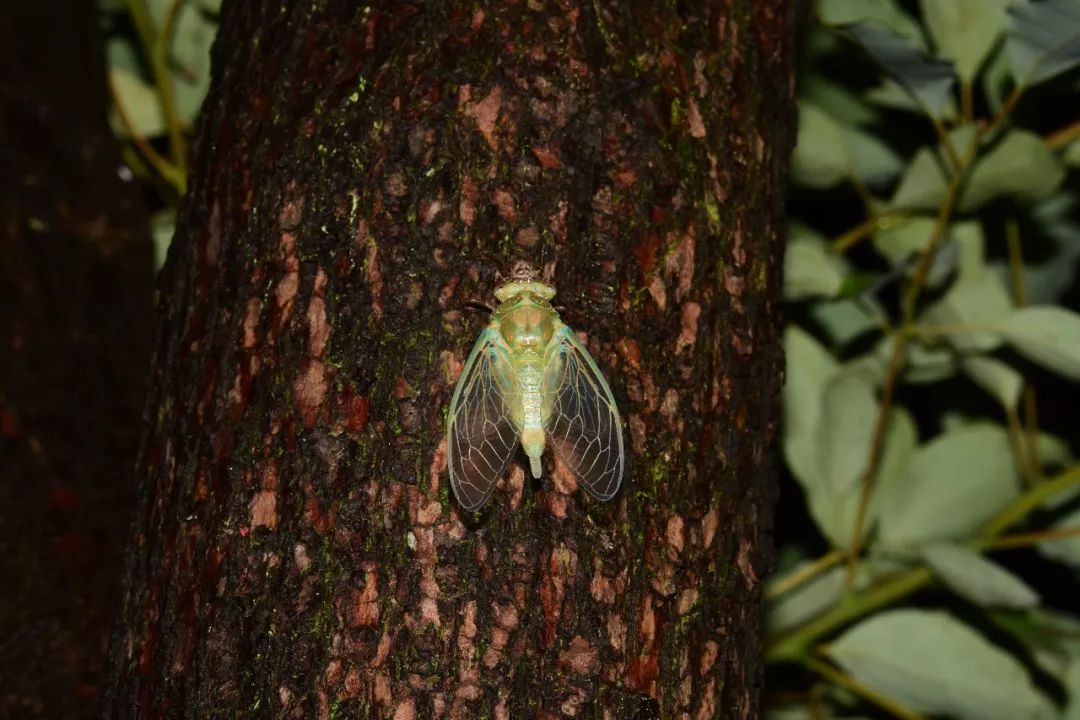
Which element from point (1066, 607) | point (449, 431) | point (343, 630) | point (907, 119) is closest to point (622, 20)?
point (449, 431)

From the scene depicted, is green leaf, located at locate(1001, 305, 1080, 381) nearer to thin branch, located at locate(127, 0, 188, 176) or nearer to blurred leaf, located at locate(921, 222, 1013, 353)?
blurred leaf, located at locate(921, 222, 1013, 353)

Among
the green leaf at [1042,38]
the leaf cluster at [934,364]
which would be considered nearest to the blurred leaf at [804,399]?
the leaf cluster at [934,364]

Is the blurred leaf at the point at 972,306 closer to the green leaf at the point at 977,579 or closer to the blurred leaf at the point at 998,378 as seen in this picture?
Answer: the blurred leaf at the point at 998,378

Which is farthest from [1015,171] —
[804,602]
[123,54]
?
[123,54]

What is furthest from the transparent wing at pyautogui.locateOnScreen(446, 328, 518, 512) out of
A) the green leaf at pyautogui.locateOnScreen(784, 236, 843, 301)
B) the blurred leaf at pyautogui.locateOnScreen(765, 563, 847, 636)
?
the blurred leaf at pyautogui.locateOnScreen(765, 563, 847, 636)

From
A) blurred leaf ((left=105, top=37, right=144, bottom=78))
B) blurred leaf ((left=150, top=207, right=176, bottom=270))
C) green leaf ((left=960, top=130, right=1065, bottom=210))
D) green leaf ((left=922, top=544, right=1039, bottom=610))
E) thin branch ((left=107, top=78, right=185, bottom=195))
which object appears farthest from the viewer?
blurred leaf ((left=105, top=37, right=144, bottom=78))
